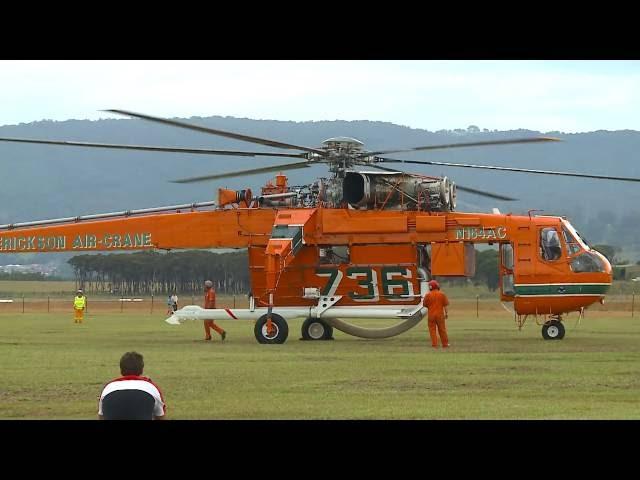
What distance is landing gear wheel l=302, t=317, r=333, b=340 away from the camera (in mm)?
30188

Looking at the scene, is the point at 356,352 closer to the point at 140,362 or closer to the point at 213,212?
the point at 213,212

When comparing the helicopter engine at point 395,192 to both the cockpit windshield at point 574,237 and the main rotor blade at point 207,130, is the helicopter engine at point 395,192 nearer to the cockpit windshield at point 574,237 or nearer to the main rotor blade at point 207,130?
the main rotor blade at point 207,130

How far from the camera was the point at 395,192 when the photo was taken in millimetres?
28875

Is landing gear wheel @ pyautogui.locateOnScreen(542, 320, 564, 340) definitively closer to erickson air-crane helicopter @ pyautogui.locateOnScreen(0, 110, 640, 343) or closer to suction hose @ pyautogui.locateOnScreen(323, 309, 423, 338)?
erickson air-crane helicopter @ pyautogui.locateOnScreen(0, 110, 640, 343)

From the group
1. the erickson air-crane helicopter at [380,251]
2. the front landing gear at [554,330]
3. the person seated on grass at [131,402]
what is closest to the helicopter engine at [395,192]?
the erickson air-crane helicopter at [380,251]

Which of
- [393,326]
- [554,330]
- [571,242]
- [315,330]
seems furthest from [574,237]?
[315,330]

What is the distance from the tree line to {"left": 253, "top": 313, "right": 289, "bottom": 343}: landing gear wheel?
85.6 m

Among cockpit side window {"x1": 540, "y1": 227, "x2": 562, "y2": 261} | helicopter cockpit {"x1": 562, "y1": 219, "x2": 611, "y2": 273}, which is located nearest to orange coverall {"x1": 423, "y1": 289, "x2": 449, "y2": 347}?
cockpit side window {"x1": 540, "y1": 227, "x2": 562, "y2": 261}

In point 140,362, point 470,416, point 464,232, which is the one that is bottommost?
point 470,416

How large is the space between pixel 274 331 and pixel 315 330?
8.13 ft

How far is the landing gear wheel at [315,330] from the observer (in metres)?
30.2

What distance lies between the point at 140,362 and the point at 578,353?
1660 centimetres
